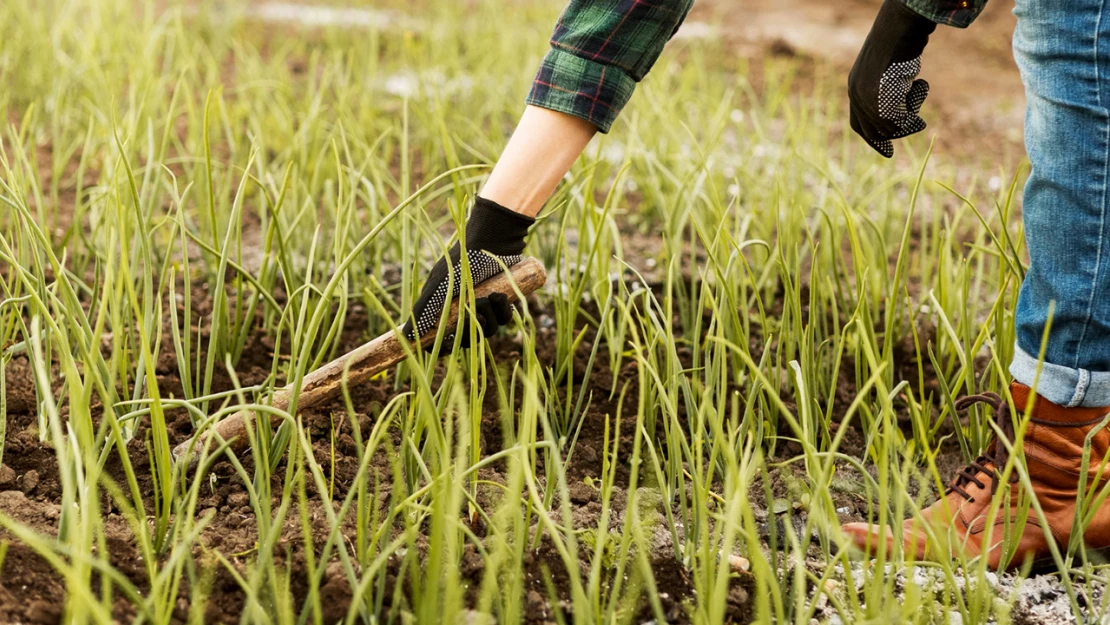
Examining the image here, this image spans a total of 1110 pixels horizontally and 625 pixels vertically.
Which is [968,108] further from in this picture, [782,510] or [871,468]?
[782,510]

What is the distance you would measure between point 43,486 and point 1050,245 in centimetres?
129

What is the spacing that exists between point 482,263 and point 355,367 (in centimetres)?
24

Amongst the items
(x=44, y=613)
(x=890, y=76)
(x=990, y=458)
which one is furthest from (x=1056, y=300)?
(x=44, y=613)

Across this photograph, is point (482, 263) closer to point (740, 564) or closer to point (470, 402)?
point (470, 402)

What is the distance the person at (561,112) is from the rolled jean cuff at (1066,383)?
26.0 inches

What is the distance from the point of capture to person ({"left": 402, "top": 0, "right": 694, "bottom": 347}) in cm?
143

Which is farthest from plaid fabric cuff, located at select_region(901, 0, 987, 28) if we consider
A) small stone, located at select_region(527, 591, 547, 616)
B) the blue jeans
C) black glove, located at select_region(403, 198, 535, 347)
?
small stone, located at select_region(527, 591, 547, 616)

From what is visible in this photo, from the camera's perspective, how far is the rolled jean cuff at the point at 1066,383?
45.8 inches

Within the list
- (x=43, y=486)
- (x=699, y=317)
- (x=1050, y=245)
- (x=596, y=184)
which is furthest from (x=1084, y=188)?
(x=596, y=184)

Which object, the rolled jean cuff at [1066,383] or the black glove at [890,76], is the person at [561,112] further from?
the rolled jean cuff at [1066,383]

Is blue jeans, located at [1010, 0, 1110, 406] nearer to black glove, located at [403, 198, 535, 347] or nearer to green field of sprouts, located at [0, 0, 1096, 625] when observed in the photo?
green field of sprouts, located at [0, 0, 1096, 625]

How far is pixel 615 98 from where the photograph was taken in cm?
145

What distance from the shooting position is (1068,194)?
111cm

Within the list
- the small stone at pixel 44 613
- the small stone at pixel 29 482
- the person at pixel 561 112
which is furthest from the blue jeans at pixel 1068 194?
the small stone at pixel 29 482
